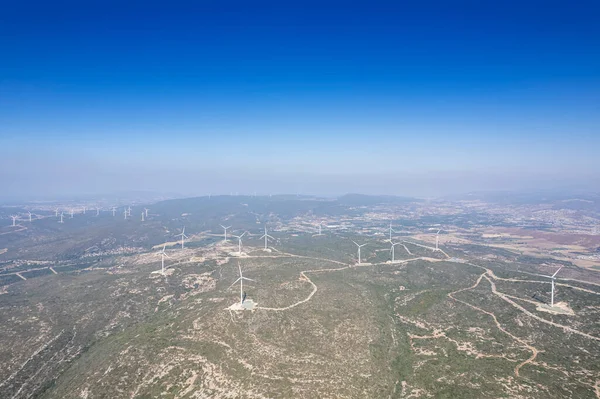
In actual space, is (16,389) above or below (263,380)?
below

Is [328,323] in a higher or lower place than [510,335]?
higher

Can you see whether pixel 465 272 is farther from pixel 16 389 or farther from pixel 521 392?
pixel 16 389

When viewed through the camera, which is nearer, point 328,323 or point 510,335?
point 510,335

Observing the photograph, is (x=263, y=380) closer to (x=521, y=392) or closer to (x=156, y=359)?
(x=156, y=359)

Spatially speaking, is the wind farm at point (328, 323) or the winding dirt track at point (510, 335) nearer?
the wind farm at point (328, 323)

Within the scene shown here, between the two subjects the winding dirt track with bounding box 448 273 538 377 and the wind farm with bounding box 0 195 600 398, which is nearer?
the wind farm with bounding box 0 195 600 398

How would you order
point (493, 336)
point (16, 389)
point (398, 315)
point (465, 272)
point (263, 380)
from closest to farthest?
point (263, 380) → point (16, 389) → point (493, 336) → point (398, 315) → point (465, 272)

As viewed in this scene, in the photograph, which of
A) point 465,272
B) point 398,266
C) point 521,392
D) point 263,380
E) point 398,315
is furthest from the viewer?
point 398,266

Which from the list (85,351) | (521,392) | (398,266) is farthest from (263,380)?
(398,266)

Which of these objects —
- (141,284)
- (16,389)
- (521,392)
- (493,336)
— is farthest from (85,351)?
(493,336)

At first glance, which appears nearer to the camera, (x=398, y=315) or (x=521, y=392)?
(x=521, y=392)
